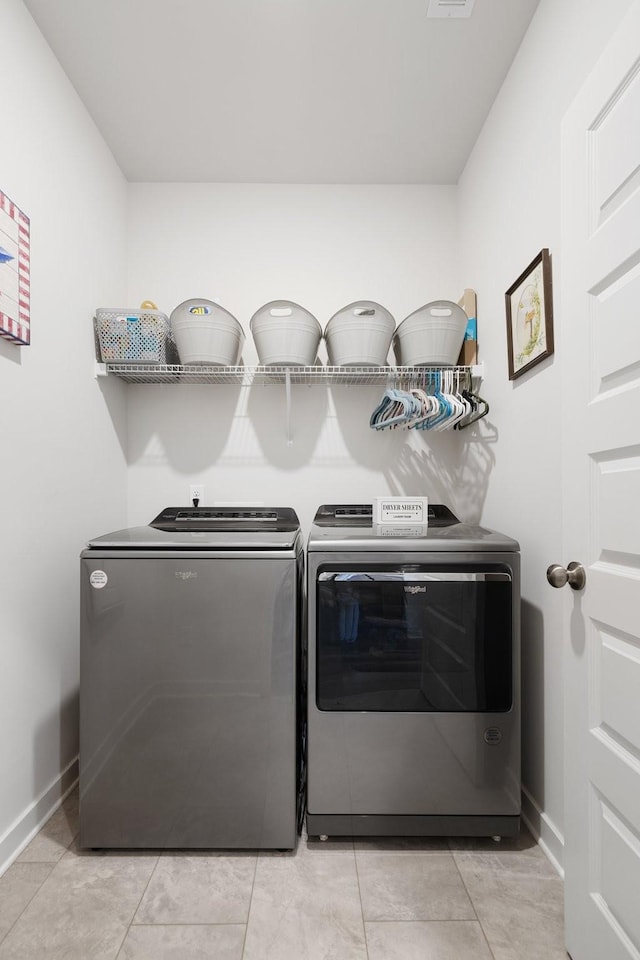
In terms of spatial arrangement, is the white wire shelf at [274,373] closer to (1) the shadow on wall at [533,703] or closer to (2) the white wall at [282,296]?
(2) the white wall at [282,296]

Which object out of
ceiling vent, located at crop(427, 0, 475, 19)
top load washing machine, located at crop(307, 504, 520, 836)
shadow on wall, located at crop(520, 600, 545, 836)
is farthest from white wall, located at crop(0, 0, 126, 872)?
shadow on wall, located at crop(520, 600, 545, 836)

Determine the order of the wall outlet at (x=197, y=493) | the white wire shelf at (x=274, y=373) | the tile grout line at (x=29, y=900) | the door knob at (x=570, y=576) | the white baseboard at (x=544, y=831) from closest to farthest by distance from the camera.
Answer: the door knob at (x=570, y=576) → the tile grout line at (x=29, y=900) → the white baseboard at (x=544, y=831) → the white wire shelf at (x=274, y=373) → the wall outlet at (x=197, y=493)

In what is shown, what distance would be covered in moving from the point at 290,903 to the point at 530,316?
6.06 ft

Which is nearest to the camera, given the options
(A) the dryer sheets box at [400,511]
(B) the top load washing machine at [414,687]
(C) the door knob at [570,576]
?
(C) the door knob at [570,576]

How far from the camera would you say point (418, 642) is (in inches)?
62.0

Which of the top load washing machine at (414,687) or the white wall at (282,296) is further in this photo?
the white wall at (282,296)

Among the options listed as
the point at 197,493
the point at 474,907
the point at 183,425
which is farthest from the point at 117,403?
the point at 474,907

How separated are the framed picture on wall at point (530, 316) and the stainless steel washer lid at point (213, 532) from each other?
969 millimetres

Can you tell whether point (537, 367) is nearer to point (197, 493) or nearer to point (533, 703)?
point (533, 703)

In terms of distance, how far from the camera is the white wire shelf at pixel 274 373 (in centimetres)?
212

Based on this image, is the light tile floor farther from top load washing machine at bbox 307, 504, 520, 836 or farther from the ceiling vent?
the ceiling vent

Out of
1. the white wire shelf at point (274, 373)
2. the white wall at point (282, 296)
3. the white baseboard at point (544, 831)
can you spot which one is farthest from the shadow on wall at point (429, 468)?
the white baseboard at point (544, 831)

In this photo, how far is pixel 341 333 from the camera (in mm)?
2082

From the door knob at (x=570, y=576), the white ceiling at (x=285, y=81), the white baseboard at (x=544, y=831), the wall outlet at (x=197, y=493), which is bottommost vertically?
the white baseboard at (x=544, y=831)
